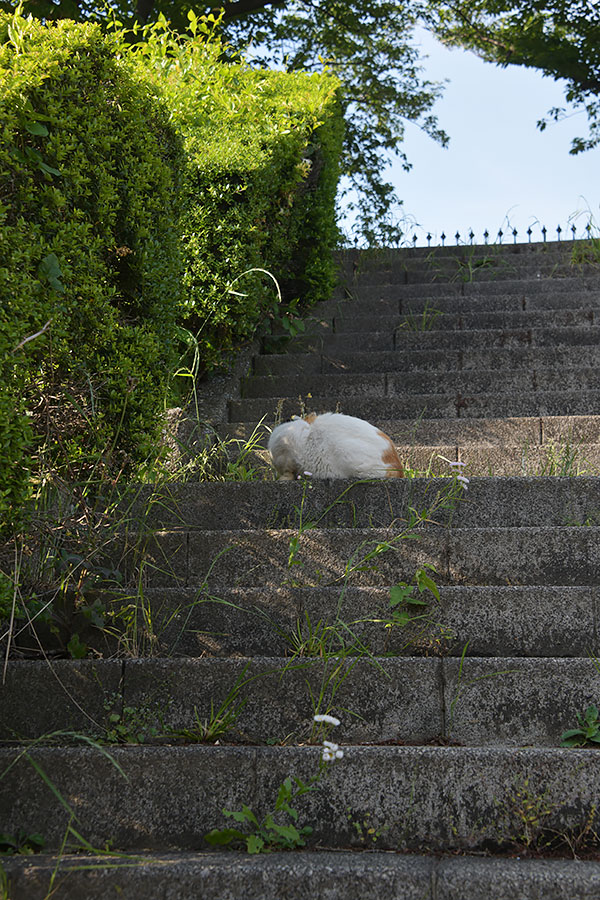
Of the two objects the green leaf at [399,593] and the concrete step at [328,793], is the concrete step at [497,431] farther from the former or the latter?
the concrete step at [328,793]

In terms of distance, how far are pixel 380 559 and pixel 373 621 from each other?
0.41 metres

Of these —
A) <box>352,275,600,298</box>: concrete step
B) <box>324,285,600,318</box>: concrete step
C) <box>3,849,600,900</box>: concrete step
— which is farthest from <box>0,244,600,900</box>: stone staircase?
<box>352,275,600,298</box>: concrete step

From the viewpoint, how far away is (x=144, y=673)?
2.46 metres

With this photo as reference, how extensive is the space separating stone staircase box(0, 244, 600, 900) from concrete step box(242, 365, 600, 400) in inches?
41.3

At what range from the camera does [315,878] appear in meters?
1.83

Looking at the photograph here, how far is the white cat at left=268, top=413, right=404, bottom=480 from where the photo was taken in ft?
12.1

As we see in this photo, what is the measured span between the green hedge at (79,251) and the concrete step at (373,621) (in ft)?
2.29

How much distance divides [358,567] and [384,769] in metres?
0.92

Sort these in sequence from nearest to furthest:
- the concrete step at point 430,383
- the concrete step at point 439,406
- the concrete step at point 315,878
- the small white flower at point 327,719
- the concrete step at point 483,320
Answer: the concrete step at point 315,878 → the small white flower at point 327,719 → the concrete step at point 439,406 → the concrete step at point 430,383 → the concrete step at point 483,320

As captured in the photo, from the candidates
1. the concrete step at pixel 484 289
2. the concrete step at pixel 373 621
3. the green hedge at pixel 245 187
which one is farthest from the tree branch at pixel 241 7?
the concrete step at pixel 373 621

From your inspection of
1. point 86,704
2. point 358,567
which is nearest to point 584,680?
point 358,567

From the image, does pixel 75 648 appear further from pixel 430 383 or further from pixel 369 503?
pixel 430 383

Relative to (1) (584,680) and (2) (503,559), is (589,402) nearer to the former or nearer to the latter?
(2) (503,559)

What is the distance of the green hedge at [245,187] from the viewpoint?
5.07 meters
